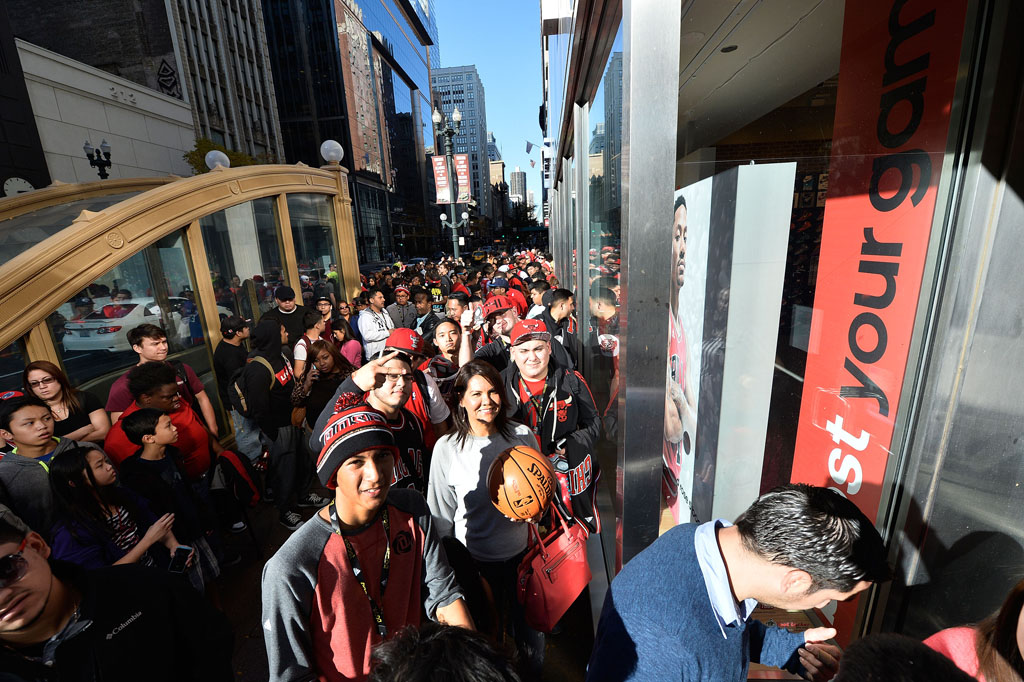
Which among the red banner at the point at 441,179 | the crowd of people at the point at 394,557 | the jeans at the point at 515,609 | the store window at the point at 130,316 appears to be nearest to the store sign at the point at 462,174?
the red banner at the point at 441,179

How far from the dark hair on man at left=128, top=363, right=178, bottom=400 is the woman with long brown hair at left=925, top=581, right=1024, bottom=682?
177 inches

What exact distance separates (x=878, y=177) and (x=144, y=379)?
14.9ft

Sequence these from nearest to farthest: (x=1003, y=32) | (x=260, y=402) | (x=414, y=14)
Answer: (x=1003, y=32)
(x=260, y=402)
(x=414, y=14)

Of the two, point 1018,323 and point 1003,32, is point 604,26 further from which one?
point 1018,323

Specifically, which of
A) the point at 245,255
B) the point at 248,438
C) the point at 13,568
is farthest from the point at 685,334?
the point at 245,255

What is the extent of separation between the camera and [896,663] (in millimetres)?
900

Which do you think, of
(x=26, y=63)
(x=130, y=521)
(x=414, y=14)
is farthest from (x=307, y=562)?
(x=414, y=14)

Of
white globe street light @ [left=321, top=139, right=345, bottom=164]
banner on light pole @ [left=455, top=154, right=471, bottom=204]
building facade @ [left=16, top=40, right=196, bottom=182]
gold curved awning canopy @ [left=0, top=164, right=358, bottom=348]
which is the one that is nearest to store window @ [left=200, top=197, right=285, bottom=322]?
gold curved awning canopy @ [left=0, top=164, right=358, bottom=348]

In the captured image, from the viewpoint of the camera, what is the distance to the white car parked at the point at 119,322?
484cm

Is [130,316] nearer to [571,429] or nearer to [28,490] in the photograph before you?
[28,490]

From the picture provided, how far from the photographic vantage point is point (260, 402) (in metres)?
4.16

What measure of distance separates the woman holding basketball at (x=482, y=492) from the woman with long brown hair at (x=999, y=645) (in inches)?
70.6

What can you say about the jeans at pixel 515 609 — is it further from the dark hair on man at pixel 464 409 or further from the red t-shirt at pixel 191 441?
the red t-shirt at pixel 191 441

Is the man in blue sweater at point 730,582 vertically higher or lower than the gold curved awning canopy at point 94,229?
lower
